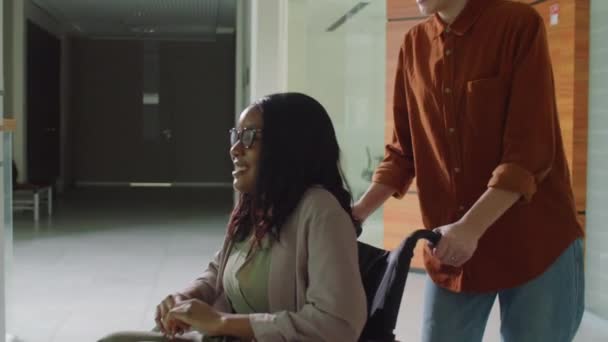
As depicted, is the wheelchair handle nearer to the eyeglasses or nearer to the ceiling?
the eyeglasses

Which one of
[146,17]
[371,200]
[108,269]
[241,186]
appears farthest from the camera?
[146,17]

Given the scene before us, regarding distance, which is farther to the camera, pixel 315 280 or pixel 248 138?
pixel 248 138

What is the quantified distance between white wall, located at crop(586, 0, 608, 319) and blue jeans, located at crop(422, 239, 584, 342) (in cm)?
315

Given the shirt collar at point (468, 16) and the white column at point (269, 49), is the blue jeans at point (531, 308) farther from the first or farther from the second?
the white column at point (269, 49)

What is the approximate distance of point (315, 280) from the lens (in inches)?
54.0

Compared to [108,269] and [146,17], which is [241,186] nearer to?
[108,269]

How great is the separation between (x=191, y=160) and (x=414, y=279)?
1066 centimetres

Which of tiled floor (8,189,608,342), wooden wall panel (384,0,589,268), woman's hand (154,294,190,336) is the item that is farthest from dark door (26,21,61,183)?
woman's hand (154,294,190,336)

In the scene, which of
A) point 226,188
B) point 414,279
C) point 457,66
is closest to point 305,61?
point 414,279

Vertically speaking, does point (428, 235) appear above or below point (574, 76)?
below

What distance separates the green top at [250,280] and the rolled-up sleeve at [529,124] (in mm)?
469

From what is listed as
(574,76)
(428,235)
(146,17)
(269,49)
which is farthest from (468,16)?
(146,17)

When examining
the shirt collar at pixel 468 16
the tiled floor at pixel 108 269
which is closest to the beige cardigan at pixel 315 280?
the shirt collar at pixel 468 16

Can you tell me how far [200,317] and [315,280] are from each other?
233mm
